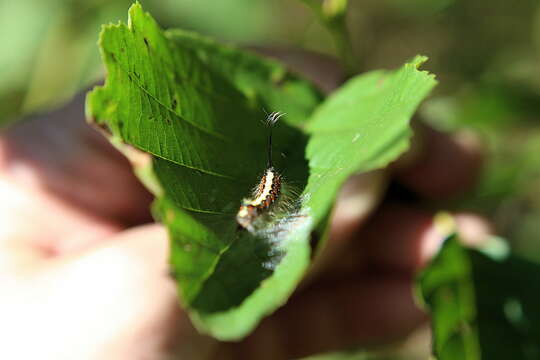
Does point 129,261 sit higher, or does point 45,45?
point 129,261

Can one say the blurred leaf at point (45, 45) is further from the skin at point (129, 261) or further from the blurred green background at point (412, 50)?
the skin at point (129, 261)

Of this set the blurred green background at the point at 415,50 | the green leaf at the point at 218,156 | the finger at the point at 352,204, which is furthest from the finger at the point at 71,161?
the green leaf at the point at 218,156

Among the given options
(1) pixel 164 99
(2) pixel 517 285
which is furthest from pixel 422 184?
(1) pixel 164 99

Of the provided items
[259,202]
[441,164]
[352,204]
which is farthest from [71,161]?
[441,164]

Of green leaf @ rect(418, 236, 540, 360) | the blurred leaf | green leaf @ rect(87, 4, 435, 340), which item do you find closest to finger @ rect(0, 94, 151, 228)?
green leaf @ rect(87, 4, 435, 340)

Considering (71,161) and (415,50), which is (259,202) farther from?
(415,50)

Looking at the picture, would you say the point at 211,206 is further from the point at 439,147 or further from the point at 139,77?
the point at 439,147

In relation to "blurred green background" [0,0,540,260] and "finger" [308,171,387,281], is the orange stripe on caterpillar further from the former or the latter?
"blurred green background" [0,0,540,260]
